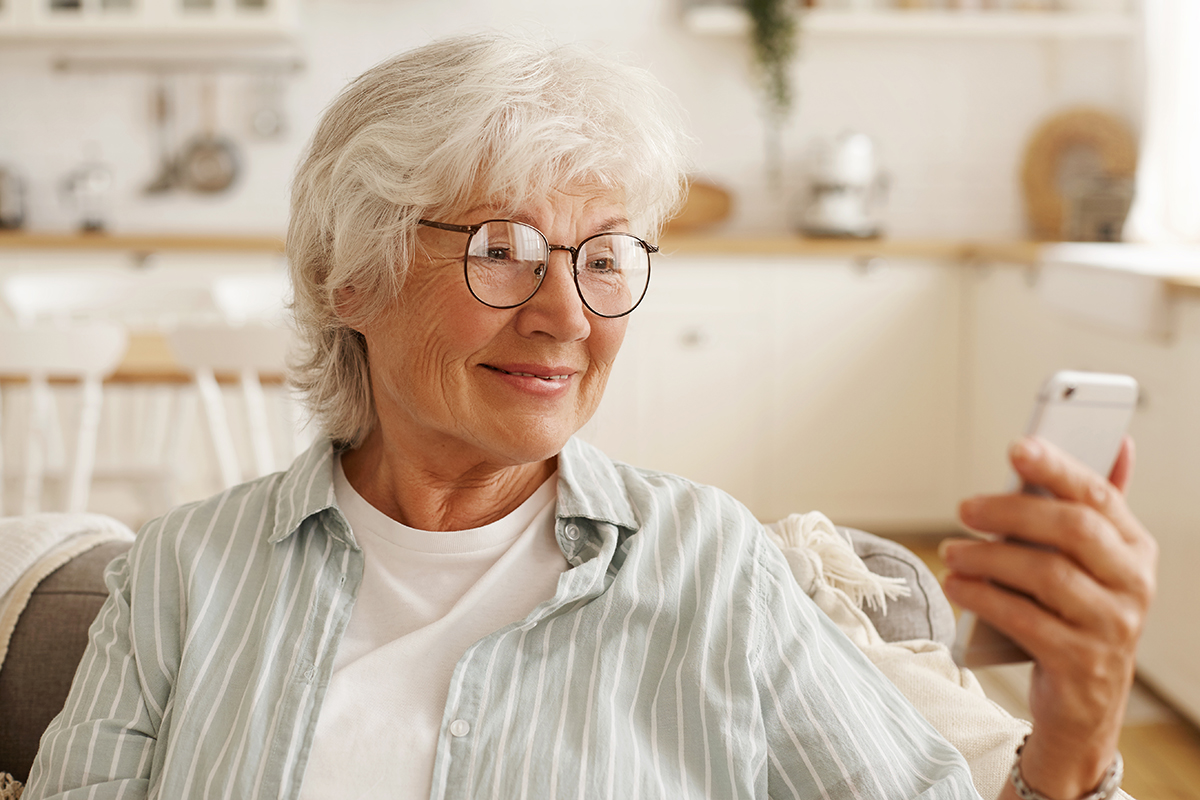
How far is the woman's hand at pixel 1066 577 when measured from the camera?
60cm

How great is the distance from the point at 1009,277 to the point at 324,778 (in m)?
3.11

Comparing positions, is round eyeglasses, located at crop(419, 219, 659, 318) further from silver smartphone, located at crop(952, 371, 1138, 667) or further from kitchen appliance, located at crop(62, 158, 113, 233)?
kitchen appliance, located at crop(62, 158, 113, 233)

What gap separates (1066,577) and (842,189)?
3567mm

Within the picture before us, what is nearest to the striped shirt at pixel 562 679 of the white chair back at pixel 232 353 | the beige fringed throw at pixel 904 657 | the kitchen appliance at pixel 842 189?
the beige fringed throw at pixel 904 657

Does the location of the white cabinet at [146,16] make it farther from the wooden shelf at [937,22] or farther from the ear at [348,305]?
the ear at [348,305]

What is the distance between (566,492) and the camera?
3.57 ft

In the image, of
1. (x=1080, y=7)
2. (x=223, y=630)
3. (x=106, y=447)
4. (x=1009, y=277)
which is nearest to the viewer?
(x=223, y=630)

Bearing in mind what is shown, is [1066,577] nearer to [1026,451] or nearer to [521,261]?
[1026,451]

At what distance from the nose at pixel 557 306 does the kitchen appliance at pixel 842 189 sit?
3143 mm

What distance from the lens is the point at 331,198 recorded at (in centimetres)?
110

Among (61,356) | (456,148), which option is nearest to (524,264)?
(456,148)

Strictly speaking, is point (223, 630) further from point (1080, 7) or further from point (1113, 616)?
point (1080, 7)

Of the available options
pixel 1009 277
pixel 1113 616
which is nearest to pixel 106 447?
pixel 1009 277

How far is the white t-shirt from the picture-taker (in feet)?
3.13
